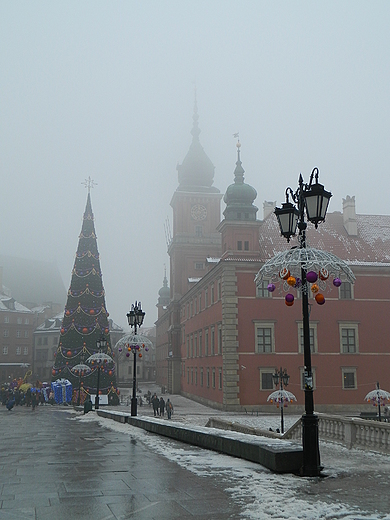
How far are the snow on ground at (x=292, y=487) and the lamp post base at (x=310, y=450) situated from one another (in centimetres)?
25

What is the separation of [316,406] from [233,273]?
11466 millimetres

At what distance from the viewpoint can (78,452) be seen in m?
12.7

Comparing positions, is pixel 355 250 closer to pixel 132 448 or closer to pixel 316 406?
pixel 316 406

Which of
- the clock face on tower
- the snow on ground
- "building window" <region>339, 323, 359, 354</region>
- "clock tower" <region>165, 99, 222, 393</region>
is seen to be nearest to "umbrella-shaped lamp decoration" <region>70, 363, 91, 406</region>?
"building window" <region>339, 323, 359, 354</region>

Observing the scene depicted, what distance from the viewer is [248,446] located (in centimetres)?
1053

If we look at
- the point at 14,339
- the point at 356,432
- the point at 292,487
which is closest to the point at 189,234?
the point at 14,339

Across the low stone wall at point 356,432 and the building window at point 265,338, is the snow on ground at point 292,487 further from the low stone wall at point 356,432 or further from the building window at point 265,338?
the building window at point 265,338

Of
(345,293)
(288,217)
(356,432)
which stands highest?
(345,293)

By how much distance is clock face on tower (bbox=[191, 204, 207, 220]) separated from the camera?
240ft

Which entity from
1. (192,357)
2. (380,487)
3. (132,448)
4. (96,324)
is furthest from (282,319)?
(380,487)

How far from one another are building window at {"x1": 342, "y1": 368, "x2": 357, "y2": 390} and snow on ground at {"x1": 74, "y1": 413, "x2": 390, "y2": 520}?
29413 millimetres

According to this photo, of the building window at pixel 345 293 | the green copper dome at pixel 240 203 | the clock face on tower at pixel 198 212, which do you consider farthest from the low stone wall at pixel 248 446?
the clock face on tower at pixel 198 212

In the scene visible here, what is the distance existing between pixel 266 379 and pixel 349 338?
7298mm

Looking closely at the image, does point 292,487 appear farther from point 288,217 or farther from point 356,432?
point 356,432
